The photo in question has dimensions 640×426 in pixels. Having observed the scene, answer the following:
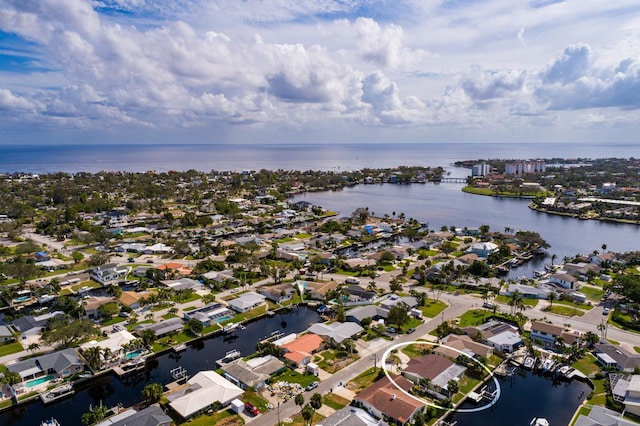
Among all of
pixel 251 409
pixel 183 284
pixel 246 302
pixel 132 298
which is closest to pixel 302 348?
pixel 251 409

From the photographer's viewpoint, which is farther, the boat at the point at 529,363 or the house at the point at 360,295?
the house at the point at 360,295

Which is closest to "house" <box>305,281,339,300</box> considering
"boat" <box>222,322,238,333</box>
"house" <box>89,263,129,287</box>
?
"boat" <box>222,322,238,333</box>

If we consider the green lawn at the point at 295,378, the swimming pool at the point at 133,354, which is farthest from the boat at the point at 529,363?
the swimming pool at the point at 133,354

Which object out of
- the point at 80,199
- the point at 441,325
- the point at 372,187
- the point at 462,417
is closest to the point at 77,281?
the point at 441,325

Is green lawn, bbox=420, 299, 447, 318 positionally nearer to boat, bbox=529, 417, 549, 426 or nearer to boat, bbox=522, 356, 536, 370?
boat, bbox=522, 356, 536, 370

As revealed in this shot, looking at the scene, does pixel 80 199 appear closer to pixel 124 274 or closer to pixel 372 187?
pixel 124 274

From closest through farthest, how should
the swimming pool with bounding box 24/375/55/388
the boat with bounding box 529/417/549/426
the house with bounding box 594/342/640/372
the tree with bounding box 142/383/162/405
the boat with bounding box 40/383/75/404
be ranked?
the boat with bounding box 529/417/549/426, the tree with bounding box 142/383/162/405, the boat with bounding box 40/383/75/404, the swimming pool with bounding box 24/375/55/388, the house with bounding box 594/342/640/372

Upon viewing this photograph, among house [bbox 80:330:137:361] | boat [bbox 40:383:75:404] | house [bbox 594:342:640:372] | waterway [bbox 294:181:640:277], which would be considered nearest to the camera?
boat [bbox 40:383:75:404]

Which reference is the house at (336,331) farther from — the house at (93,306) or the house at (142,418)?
the house at (93,306)
